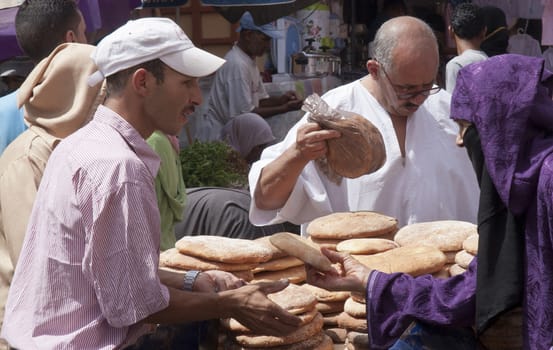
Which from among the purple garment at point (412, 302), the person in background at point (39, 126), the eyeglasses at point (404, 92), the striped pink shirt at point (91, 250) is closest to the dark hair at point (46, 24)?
the person in background at point (39, 126)

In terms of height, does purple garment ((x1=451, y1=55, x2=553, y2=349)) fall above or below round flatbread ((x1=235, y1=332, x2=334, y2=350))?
above

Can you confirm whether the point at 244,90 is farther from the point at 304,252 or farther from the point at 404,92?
the point at 304,252

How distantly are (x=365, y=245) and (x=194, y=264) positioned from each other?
605mm

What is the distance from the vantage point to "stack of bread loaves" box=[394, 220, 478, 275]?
322 cm

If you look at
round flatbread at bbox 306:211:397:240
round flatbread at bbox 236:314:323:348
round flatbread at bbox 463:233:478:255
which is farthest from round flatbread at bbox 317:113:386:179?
round flatbread at bbox 236:314:323:348

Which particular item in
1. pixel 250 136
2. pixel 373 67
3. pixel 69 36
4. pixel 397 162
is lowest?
pixel 250 136

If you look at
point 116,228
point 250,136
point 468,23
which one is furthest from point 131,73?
point 468,23

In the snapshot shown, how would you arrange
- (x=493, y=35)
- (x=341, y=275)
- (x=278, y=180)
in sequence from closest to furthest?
(x=341, y=275), (x=278, y=180), (x=493, y=35)

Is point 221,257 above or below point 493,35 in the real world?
above

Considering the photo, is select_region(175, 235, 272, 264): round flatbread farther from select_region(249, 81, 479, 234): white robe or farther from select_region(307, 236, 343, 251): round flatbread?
select_region(249, 81, 479, 234): white robe

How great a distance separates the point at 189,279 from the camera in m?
2.99

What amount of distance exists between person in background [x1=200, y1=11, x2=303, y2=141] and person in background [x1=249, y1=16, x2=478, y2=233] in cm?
401

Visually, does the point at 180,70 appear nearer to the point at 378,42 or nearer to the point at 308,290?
the point at 308,290

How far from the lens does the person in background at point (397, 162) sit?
12.6 feet
